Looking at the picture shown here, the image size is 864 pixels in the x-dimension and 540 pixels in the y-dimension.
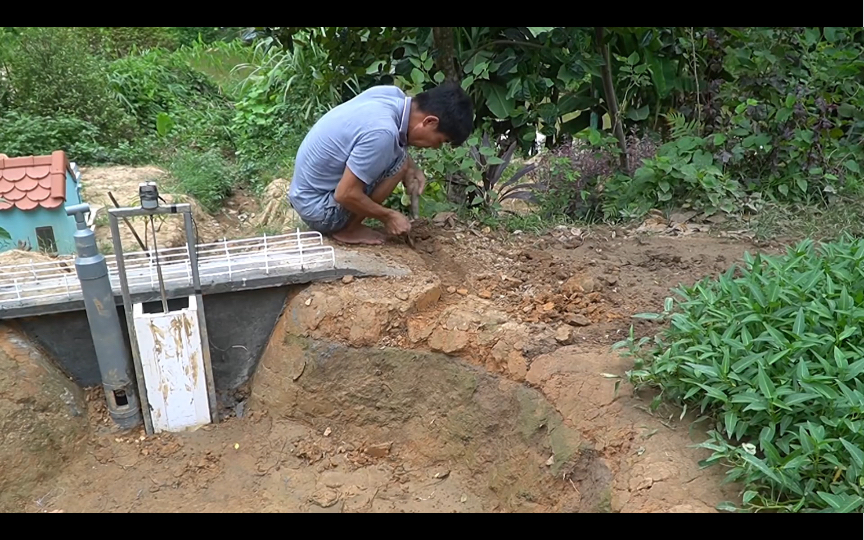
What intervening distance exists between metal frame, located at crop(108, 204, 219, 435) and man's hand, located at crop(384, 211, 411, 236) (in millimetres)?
1045

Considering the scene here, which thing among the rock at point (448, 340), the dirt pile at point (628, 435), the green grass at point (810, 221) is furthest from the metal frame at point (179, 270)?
the green grass at point (810, 221)

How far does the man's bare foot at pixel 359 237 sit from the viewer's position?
3.89m

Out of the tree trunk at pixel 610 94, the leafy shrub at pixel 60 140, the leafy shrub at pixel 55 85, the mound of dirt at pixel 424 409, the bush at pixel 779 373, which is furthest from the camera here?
the leafy shrub at pixel 55 85

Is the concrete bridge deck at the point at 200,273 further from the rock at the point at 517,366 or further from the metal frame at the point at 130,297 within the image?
the rock at the point at 517,366

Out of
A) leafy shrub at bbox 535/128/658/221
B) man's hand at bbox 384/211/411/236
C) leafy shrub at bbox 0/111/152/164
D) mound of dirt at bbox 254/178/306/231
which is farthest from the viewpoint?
leafy shrub at bbox 0/111/152/164

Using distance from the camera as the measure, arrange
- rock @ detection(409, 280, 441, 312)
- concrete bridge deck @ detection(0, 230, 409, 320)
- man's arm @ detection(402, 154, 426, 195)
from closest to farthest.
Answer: concrete bridge deck @ detection(0, 230, 409, 320)
rock @ detection(409, 280, 441, 312)
man's arm @ detection(402, 154, 426, 195)

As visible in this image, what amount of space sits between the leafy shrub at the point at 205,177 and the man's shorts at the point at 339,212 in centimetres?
221

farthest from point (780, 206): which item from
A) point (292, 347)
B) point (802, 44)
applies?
point (292, 347)

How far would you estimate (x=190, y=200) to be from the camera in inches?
222

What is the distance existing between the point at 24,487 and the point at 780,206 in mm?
4478

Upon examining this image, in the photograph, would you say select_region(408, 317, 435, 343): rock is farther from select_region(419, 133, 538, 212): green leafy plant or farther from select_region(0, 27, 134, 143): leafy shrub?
select_region(0, 27, 134, 143): leafy shrub

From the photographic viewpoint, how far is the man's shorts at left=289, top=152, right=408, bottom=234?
12.5ft

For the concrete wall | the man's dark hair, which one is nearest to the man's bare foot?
the concrete wall

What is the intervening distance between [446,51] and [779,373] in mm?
3301
